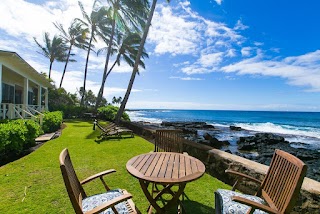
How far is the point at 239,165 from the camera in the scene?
13.1 feet

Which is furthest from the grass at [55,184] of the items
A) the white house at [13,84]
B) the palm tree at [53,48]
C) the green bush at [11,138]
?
the palm tree at [53,48]

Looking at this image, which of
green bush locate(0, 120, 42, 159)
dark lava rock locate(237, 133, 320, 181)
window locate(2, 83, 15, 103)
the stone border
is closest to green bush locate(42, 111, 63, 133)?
window locate(2, 83, 15, 103)

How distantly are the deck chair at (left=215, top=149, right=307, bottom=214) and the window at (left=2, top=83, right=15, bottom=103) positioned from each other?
1505 centimetres

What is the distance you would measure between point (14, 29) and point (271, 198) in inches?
673

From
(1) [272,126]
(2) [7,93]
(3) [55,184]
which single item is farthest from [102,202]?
(1) [272,126]

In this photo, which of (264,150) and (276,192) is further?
(264,150)

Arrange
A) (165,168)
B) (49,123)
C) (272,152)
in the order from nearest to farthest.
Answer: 1. (165,168)
2. (272,152)
3. (49,123)

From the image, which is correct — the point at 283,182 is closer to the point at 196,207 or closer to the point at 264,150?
the point at 196,207

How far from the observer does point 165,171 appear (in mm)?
2646

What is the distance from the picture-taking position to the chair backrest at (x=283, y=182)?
6.25 feet

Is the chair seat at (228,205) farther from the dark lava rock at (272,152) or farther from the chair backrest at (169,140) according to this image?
the dark lava rock at (272,152)

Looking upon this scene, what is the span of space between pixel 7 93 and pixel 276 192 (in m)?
16.6

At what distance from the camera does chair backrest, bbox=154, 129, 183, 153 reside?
4461mm

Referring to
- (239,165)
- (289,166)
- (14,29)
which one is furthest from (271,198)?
(14,29)
